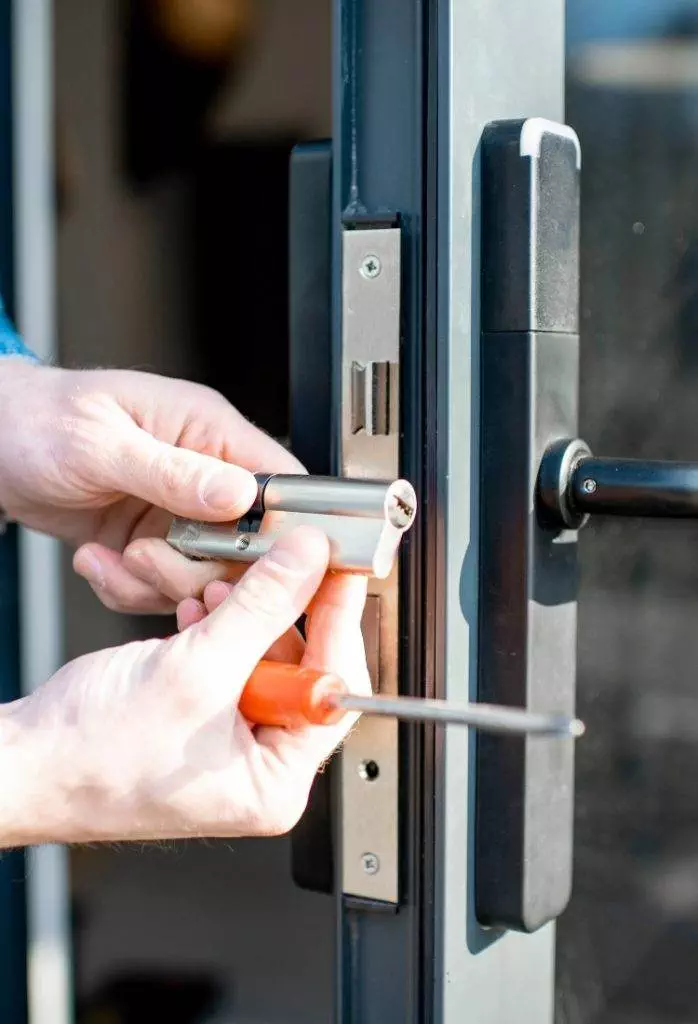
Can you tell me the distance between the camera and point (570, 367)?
751mm

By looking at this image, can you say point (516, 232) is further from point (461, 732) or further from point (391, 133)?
point (461, 732)

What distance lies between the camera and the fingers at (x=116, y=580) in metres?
0.88

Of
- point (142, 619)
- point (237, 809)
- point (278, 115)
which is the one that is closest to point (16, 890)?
point (142, 619)

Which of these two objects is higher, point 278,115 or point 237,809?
point 278,115

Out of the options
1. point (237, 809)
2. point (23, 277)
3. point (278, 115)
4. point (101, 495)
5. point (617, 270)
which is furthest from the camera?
point (23, 277)

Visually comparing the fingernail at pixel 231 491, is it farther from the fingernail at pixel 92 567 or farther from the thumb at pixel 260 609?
the fingernail at pixel 92 567

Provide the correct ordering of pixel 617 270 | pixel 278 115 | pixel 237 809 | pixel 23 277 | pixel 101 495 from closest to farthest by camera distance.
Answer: pixel 237 809
pixel 101 495
pixel 617 270
pixel 278 115
pixel 23 277

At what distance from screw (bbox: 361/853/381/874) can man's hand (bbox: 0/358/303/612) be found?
21 cm

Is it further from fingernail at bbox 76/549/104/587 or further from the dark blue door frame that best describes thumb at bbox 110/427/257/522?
the dark blue door frame

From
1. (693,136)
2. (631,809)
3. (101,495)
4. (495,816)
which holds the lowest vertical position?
(631,809)

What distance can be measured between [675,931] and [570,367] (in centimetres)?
56

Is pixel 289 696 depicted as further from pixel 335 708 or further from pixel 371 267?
pixel 371 267

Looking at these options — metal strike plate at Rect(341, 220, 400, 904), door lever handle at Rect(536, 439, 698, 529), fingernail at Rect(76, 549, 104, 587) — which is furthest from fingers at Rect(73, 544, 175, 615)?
door lever handle at Rect(536, 439, 698, 529)

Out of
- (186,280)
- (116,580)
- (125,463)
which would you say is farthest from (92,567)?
(186,280)
